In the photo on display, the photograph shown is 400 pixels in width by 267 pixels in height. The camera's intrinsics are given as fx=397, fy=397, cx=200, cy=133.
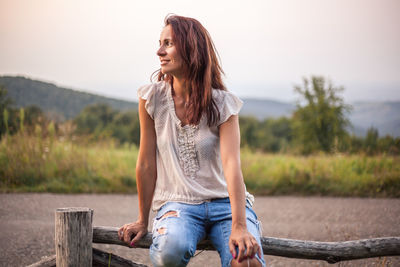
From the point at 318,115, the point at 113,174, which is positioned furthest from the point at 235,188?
the point at 318,115

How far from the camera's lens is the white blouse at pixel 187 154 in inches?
93.5

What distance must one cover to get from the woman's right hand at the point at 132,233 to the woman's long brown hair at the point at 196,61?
2.34ft

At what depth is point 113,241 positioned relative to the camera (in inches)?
98.6

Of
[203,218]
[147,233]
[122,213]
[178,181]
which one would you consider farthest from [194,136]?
[122,213]

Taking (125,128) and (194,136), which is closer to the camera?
(194,136)

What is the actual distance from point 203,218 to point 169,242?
29cm

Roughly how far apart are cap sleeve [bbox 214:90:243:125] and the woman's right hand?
796mm

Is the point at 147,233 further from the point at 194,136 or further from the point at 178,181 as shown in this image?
the point at 194,136

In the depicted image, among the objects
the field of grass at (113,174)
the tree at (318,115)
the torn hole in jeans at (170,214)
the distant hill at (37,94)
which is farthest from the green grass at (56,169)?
the tree at (318,115)

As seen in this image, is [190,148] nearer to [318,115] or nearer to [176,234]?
[176,234]

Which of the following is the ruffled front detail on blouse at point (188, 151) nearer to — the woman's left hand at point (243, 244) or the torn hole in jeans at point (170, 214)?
the torn hole in jeans at point (170, 214)

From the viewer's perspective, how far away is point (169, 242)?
2.08 metres

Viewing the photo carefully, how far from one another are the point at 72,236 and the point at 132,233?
1.14 feet

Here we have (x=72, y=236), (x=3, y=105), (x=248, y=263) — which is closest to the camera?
(x=248, y=263)
